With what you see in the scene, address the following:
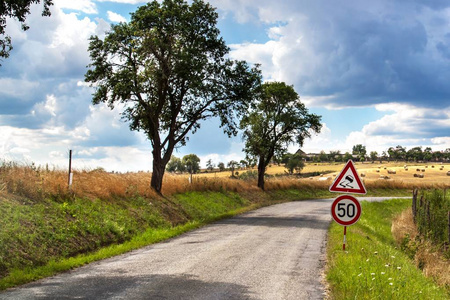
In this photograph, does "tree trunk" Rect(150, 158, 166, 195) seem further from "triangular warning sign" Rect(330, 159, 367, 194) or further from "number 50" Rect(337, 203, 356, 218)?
"number 50" Rect(337, 203, 356, 218)

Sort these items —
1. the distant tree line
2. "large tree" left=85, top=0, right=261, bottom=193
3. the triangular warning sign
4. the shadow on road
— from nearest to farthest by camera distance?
the shadow on road → the triangular warning sign → "large tree" left=85, top=0, right=261, bottom=193 → the distant tree line

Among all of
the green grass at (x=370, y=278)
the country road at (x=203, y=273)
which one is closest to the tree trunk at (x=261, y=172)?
the country road at (x=203, y=273)

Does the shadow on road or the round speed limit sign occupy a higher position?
the round speed limit sign

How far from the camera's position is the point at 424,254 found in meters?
17.3

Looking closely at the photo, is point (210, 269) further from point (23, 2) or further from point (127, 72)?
point (127, 72)

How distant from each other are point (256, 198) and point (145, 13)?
20953 mm

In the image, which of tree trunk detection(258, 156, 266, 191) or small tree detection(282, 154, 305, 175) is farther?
small tree detection(282, 154, 305, 175)

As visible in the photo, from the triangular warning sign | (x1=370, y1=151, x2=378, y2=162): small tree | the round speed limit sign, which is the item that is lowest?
the round speed limit sign

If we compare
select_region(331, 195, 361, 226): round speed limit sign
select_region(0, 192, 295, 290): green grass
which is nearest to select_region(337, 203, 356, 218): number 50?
select_region(331, 195, 361, 226): round speed limit sign

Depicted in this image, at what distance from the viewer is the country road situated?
8422 millimetres

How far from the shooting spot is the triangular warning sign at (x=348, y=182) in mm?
13062

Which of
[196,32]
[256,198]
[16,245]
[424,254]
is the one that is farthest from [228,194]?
[16,245]

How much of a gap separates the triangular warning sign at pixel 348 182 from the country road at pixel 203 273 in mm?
2094

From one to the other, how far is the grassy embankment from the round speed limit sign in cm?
655
